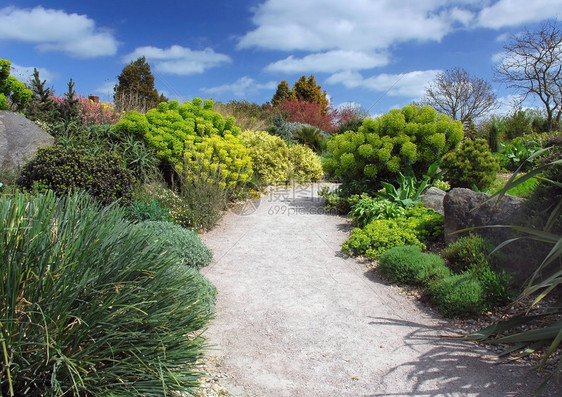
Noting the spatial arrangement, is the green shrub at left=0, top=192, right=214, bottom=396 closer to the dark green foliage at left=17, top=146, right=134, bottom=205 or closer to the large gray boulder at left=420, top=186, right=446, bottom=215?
the dark green foliage at left=17, top=146, right=134, bottom=205

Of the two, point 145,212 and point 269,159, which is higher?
point 269,159

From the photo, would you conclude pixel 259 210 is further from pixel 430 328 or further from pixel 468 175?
pixel 430 328

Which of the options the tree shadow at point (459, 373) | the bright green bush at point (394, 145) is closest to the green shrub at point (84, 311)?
the tree shadow at point (459, 373)

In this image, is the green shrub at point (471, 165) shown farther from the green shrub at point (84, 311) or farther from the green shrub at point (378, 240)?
the green shrub at point (84, 311)

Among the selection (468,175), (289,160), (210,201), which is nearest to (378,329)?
(210,201)

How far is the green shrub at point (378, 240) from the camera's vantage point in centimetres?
623

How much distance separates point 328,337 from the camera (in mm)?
4129

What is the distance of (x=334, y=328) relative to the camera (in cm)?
432

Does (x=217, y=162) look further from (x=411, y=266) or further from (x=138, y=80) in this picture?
(x=138, y=80)

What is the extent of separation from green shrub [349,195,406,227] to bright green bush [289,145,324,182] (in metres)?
5.15

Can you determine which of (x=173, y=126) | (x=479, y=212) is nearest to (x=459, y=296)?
(x=479, y=212)

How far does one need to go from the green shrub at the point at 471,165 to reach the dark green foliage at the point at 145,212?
247 inches

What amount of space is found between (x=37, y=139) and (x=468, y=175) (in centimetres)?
944

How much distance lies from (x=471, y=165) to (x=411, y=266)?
5.13 metres
